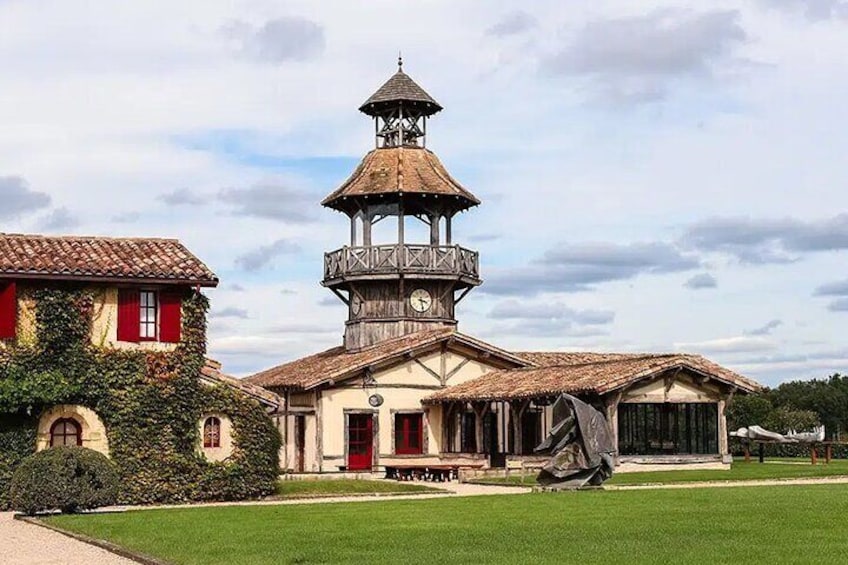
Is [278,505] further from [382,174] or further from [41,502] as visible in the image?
[382,174]

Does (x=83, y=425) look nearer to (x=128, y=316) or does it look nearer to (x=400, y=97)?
(x=128, y=316)

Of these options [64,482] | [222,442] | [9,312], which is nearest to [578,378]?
[222,442]

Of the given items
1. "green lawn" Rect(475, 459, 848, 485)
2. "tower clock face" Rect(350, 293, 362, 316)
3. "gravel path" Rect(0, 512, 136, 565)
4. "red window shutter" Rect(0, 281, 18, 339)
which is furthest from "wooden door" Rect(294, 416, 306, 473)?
"gravel path" Rect(0, 512, 136, 565)

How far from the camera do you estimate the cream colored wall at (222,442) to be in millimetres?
30391

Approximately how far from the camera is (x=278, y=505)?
26391 millimetres

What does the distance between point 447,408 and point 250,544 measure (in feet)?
77.4

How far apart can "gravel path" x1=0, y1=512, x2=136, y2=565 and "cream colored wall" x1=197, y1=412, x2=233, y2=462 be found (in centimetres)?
803

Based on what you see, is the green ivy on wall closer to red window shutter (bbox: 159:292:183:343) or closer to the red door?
red window shutter (bbox: 159:292:183:343)

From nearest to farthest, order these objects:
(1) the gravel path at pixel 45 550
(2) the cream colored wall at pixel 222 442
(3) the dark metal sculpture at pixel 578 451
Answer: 1. (1) the gravel path at pixel 45 550
2. (3) the dark metal sculpture at pixel 578 451
3. (2) the cream colored wall at pixel 222 442

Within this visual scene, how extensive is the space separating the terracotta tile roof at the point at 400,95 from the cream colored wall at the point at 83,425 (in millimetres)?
18656

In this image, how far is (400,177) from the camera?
142ft

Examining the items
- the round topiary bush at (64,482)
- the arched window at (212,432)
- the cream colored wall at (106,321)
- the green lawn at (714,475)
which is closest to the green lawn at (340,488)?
the arched window at (212,432)

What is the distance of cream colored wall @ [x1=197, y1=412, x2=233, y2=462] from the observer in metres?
30.4

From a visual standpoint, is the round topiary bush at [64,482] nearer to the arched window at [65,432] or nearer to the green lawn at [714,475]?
the arched window at [65,432]
